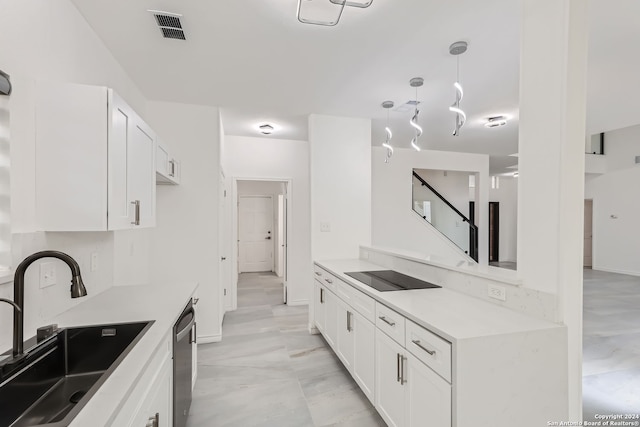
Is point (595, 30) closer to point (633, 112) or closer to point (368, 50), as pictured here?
point (368, 50)

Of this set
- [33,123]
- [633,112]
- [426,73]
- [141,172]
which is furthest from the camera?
[633,112]

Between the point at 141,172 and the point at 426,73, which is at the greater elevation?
the point at 426,73

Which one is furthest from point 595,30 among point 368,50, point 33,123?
point 33,123

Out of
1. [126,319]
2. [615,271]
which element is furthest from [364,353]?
[615,271]

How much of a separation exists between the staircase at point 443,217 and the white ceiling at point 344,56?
7.36 ft

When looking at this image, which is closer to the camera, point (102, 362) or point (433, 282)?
point (102, 362)

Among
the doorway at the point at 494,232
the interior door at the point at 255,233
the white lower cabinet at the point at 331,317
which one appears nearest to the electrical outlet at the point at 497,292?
the white lower cabinet at the point at 331,317

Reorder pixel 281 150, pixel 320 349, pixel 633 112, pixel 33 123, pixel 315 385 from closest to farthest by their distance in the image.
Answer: pixel 33 123
pixel 315 385
pixel 320 349
pixel 633 112
pixel 281 150

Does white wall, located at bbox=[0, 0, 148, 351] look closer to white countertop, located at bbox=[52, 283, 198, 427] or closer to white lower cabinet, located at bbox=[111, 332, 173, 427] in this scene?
white countertop, located at bbox=[52, 283, 198, 427]

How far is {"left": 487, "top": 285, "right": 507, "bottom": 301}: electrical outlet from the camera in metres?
1.79

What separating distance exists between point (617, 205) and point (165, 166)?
1033 cm

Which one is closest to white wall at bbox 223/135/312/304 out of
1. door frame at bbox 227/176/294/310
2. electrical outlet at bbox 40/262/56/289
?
door frame at bbox 227/176/294/310

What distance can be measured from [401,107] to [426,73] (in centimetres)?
88

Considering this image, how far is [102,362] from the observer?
1531 mm
